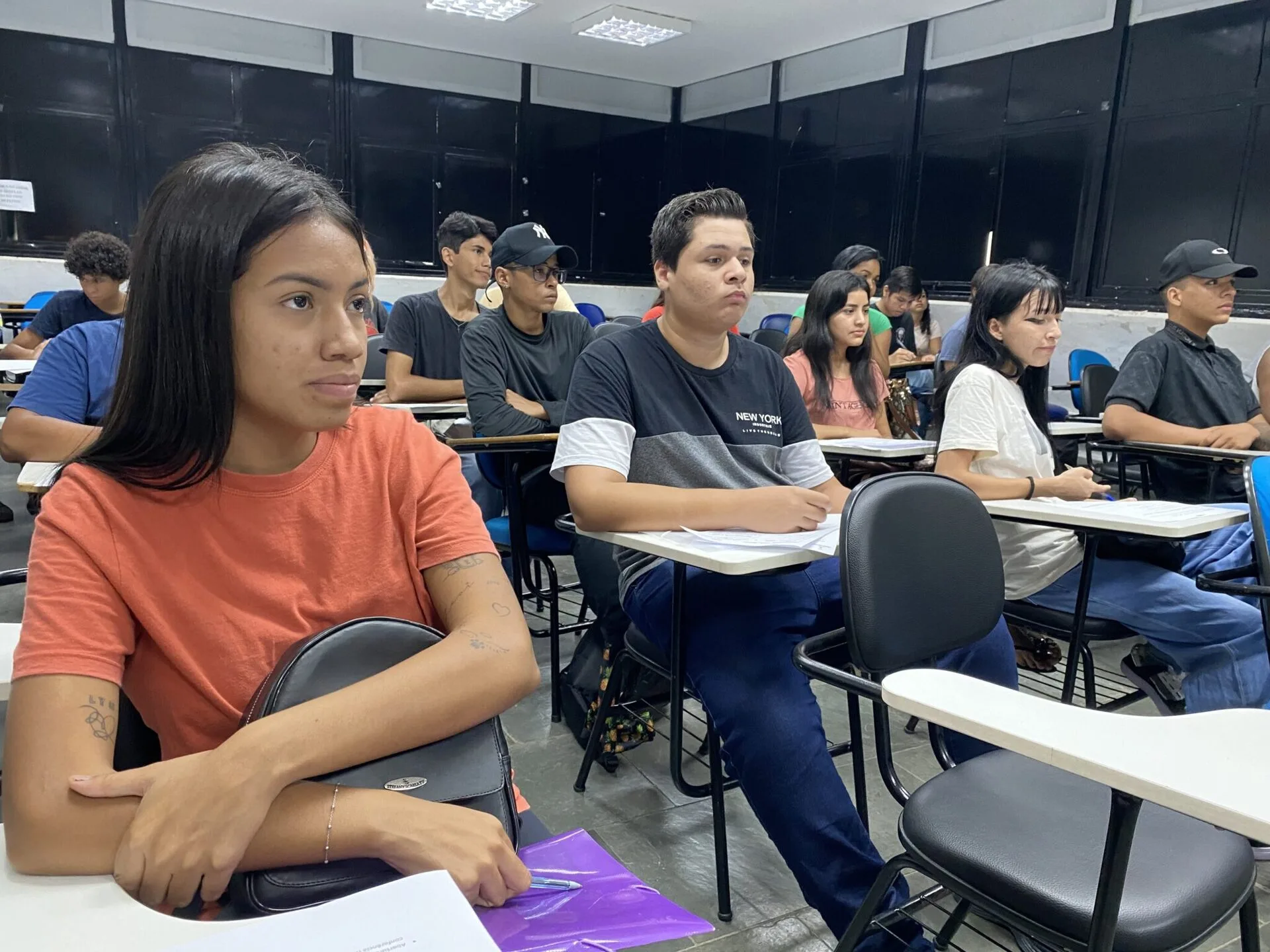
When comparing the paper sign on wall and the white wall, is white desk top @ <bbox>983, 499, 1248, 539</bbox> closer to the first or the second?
the white wall

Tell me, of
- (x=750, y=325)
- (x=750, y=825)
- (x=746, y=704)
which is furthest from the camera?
(x=750, y=325)

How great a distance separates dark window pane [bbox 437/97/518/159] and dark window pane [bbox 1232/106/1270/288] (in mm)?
6487

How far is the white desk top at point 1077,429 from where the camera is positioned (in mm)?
3227

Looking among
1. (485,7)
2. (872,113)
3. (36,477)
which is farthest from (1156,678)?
(485,7)

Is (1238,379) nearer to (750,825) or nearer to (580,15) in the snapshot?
(750,825)

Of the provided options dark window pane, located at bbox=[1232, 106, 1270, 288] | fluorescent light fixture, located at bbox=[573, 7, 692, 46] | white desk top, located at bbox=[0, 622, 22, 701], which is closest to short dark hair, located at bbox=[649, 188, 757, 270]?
white desk top, located at bbox=[0, 622, 22, 701]

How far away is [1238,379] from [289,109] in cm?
788

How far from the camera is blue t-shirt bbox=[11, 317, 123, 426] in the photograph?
2.21m

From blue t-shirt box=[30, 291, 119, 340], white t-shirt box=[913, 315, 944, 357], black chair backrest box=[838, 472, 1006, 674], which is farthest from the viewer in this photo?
white t-shirt box=[913, 315, 944, 357]

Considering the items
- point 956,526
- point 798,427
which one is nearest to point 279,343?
point 956,526

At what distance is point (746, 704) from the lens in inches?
56.7

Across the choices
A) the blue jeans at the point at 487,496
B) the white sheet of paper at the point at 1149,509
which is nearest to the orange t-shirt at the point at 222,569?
the white sheet of paper at the point at 1149,509

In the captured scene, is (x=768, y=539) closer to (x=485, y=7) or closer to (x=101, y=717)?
(x=101, y=717)

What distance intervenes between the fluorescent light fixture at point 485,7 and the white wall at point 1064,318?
2.45m
